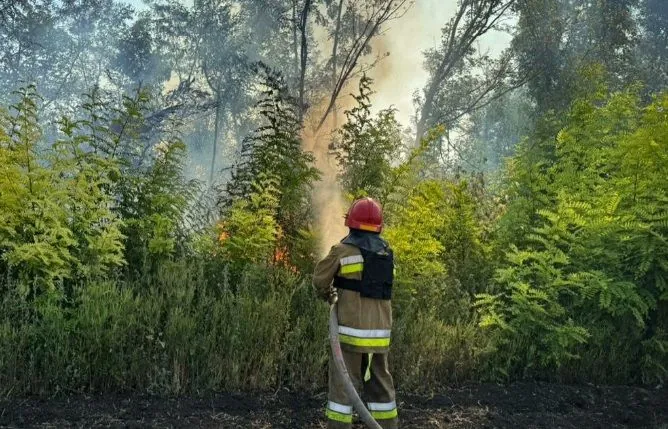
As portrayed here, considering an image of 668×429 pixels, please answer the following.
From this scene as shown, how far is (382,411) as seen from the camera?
510 centimetres

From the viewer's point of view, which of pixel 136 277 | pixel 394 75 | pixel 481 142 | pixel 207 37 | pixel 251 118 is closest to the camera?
pixel 136 277

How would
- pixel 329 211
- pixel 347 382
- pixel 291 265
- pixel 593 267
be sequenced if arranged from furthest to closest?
pixel 329 211 → pixel 291 265 → pixel 593 267 → pixel 347 382

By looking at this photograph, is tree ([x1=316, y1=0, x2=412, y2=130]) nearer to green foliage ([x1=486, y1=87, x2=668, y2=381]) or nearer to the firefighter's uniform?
green foliage ([x1=486, y1=87, x2=668, y2=381])

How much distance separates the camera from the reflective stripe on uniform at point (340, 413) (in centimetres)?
487

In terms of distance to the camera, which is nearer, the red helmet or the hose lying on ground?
the hose lying on ground

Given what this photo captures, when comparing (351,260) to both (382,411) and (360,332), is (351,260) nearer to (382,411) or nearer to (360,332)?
(360,332)

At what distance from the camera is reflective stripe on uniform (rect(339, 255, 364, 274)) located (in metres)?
5.02

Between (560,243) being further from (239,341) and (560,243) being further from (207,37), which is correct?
(207,37)

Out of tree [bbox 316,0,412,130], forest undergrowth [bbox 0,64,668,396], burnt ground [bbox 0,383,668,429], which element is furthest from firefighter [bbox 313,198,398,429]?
→ tree [bbox 316,0,412,130]

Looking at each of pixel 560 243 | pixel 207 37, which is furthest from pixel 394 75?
pixel 207 37

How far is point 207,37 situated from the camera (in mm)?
37875

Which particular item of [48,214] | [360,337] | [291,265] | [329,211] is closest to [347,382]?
[360,337]

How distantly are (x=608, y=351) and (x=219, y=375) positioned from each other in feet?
14.5

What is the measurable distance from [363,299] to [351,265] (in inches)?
12.1
